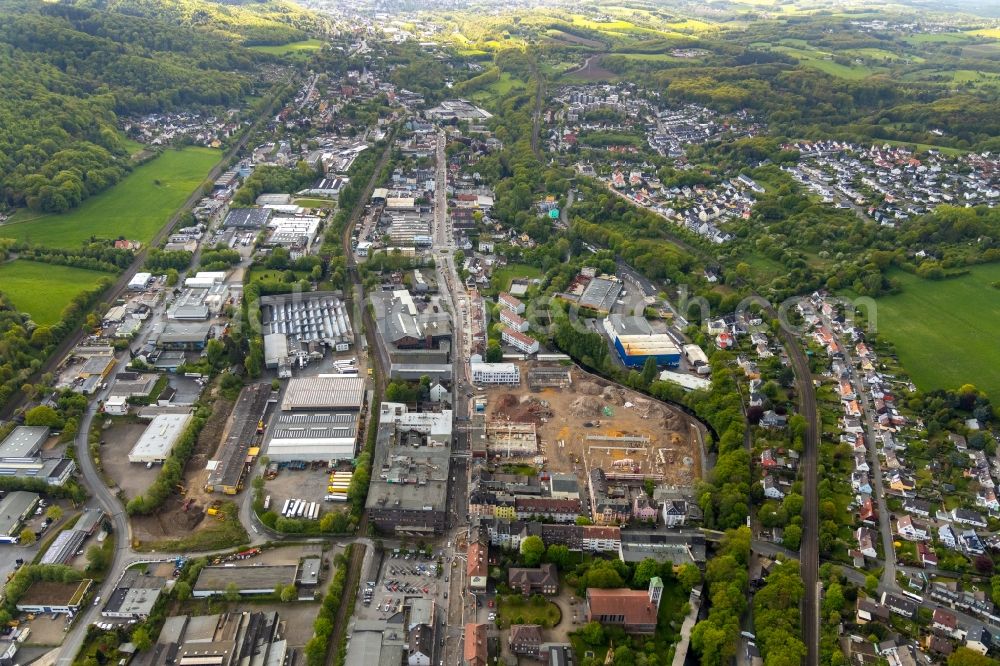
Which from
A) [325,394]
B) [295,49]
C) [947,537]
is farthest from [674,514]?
[295,49]

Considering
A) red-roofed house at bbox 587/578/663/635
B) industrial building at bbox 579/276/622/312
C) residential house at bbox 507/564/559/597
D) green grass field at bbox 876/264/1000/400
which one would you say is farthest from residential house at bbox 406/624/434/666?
green grass field at bbox 876/264/1000/400

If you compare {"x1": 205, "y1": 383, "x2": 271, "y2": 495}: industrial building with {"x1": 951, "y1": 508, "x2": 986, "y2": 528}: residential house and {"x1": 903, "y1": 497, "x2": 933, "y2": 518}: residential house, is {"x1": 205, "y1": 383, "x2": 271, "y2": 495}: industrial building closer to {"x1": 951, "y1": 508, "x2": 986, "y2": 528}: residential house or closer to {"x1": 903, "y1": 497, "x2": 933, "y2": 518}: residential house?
{"x1": 903, "y1": 497, "x2": 933, "y2": 518}: residential house

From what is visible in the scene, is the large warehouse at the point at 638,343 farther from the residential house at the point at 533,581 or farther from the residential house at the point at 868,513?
the residential house at the point at 533,581

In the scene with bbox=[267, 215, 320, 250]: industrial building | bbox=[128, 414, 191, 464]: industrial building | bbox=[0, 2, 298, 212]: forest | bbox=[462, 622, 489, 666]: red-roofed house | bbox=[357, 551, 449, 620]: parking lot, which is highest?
bbox=[0, 2, 298, 212]: forest

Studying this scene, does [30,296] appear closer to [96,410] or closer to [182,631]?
[96,410]

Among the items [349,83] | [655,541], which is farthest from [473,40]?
[655,541]

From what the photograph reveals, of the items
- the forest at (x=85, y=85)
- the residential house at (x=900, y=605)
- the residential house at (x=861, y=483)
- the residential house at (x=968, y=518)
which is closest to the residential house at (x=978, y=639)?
the residential house at (x=900, y=605)
